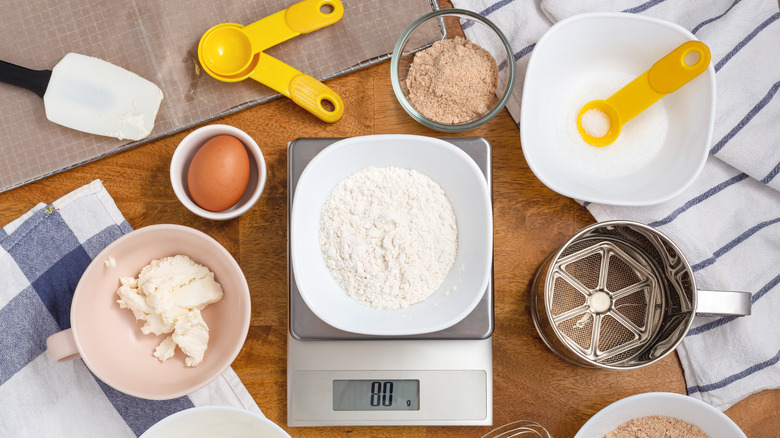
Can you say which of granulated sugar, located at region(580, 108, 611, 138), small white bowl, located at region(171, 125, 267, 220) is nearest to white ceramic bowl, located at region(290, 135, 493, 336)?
small white bowl, located at region(171, 125, 267, 220)

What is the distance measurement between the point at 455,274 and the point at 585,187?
231mm

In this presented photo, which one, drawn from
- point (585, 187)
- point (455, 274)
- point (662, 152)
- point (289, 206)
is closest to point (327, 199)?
point (289, 206)

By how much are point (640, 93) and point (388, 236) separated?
0.41 m

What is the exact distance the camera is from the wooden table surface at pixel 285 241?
2.72ft

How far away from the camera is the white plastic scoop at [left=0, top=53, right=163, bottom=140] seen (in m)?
0.83

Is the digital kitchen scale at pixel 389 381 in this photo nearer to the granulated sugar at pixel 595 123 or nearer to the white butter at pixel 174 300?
the white butter at pixel 174 300

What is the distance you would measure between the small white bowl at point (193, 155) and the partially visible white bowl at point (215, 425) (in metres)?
0.25

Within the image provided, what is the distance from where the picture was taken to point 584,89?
832mm

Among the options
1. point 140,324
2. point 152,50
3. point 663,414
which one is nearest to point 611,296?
point 663,414

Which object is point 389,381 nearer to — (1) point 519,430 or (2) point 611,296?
(1) point 519,430

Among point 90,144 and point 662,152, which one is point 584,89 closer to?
point 662,152

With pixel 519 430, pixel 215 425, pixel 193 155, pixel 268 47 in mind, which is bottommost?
pixel 519 430

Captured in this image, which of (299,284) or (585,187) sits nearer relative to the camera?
(299,284)

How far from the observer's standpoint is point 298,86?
816 mm
